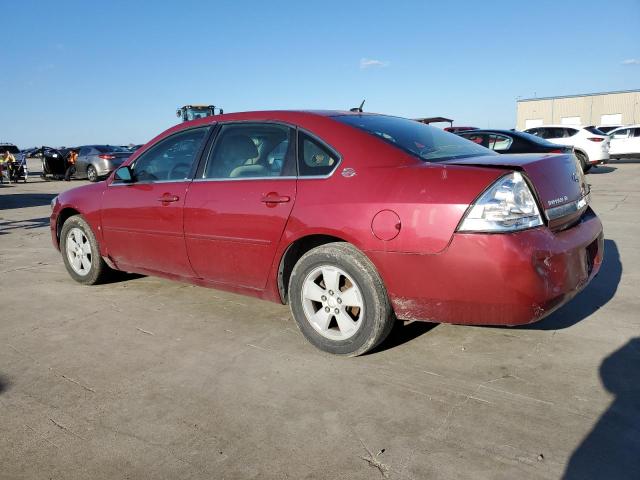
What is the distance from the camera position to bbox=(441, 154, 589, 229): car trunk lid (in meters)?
2.70

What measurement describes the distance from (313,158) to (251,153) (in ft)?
1.95

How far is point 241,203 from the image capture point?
3432mm

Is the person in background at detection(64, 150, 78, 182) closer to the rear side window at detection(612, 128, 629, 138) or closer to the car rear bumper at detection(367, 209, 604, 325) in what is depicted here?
the car rear bumper at detection(367, 209, 604, 325)

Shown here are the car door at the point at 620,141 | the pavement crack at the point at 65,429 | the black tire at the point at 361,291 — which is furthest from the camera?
the car door at the point at 620,141

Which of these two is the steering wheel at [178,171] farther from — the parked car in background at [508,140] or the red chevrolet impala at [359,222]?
the parked car in background at [508,140]

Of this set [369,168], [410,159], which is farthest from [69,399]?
[410,159]

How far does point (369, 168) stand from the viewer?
9.70 ft

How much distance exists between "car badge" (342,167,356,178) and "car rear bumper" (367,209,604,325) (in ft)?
1.58

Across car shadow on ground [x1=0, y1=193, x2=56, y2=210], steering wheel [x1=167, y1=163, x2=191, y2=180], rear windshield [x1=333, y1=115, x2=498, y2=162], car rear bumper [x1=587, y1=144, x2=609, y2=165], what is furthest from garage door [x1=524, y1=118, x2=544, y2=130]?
steering wheel [x1=167, y1=163, x2=191, y2=180]

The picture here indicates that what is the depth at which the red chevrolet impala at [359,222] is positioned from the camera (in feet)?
8.50

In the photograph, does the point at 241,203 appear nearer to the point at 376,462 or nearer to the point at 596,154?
the point at 376,462

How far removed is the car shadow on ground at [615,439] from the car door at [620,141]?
21380mm

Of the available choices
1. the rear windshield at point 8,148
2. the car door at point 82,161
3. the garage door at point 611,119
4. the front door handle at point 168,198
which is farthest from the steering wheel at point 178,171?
the garage door at point 611,119

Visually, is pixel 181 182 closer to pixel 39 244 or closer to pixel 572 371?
pixel 572 371
